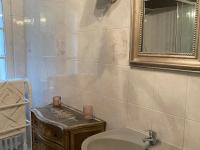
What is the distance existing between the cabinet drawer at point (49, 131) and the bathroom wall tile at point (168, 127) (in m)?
0.61

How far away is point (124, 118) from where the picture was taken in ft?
Answer: 4.75

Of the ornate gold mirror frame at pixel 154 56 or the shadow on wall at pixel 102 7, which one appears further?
the shadow on wall at pixel 102 7

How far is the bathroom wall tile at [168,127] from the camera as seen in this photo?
114 cm

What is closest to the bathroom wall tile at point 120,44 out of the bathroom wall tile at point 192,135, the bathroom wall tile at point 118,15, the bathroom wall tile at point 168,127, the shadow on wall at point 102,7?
the bathroom wall tile at point 118,15

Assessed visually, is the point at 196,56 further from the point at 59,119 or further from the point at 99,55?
the point at 59,119

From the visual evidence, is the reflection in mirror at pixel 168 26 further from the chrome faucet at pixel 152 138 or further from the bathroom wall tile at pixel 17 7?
the bathroom wall tile at pixel 17 7

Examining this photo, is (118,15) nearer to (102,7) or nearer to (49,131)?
(102,7)

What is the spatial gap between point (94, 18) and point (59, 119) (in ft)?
2.49

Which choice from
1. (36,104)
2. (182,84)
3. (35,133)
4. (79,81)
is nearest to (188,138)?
(182,84)

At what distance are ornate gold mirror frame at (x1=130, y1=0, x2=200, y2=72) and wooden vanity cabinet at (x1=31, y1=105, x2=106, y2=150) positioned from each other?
54cm

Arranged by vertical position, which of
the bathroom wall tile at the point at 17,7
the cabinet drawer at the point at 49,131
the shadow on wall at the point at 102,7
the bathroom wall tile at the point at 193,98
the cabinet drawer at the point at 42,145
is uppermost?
the bathroom wall tile at the point at 17,7

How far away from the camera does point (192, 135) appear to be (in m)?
1.09

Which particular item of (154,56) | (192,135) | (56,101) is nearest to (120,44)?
(154,56)

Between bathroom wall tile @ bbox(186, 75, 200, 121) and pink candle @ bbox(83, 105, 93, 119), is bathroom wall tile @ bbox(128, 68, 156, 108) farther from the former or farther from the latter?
pink candle @ bbox(83, 105, 93, 119)
